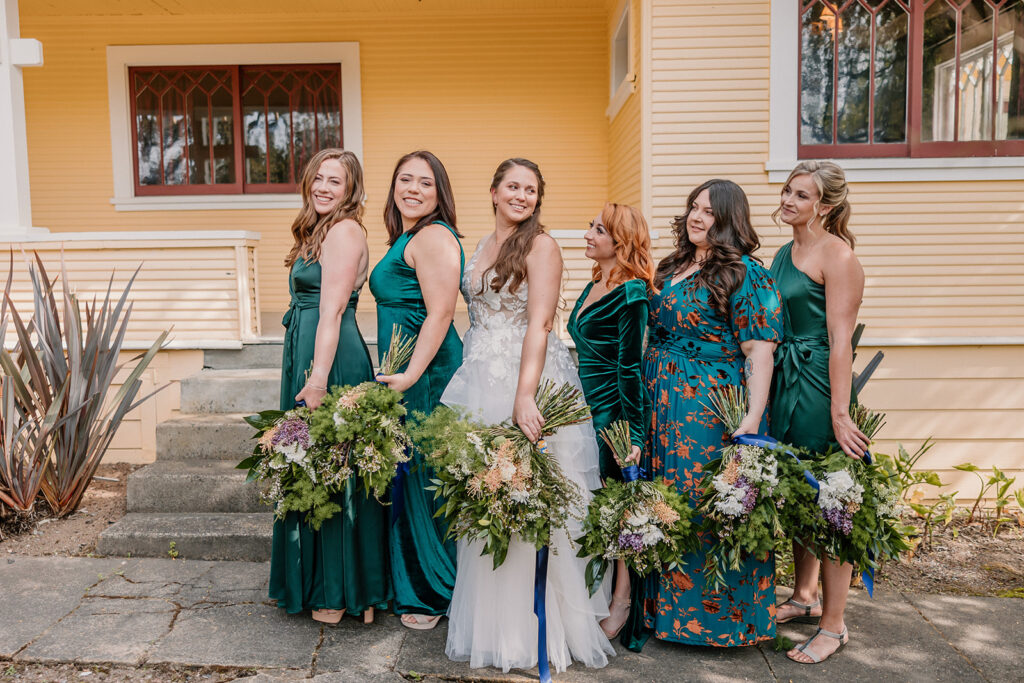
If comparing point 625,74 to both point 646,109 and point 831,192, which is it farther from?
point 831,192

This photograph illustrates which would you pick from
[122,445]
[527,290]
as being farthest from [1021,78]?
[122,445]

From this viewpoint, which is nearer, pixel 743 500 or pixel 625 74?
pixel 743 500

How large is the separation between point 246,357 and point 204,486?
1.42 meters

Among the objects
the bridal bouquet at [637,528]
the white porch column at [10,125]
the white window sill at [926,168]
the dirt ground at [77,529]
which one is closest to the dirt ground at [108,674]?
the dirt ground at [77,529]

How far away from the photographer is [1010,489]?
580 cm

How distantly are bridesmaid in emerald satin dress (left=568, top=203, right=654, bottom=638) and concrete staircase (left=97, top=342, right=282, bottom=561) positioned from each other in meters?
2.18

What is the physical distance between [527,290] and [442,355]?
632mm

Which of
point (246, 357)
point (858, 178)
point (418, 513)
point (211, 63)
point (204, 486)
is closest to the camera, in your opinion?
point (418, 513)

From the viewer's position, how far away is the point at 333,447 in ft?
10.9

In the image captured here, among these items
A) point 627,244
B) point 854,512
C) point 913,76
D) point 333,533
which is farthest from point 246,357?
point 913,76

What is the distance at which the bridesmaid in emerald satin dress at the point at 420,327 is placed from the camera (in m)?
3.46

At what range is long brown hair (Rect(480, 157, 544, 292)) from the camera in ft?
10.5

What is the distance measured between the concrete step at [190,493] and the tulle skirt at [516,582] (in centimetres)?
201

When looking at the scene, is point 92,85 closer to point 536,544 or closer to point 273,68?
point 273,68
